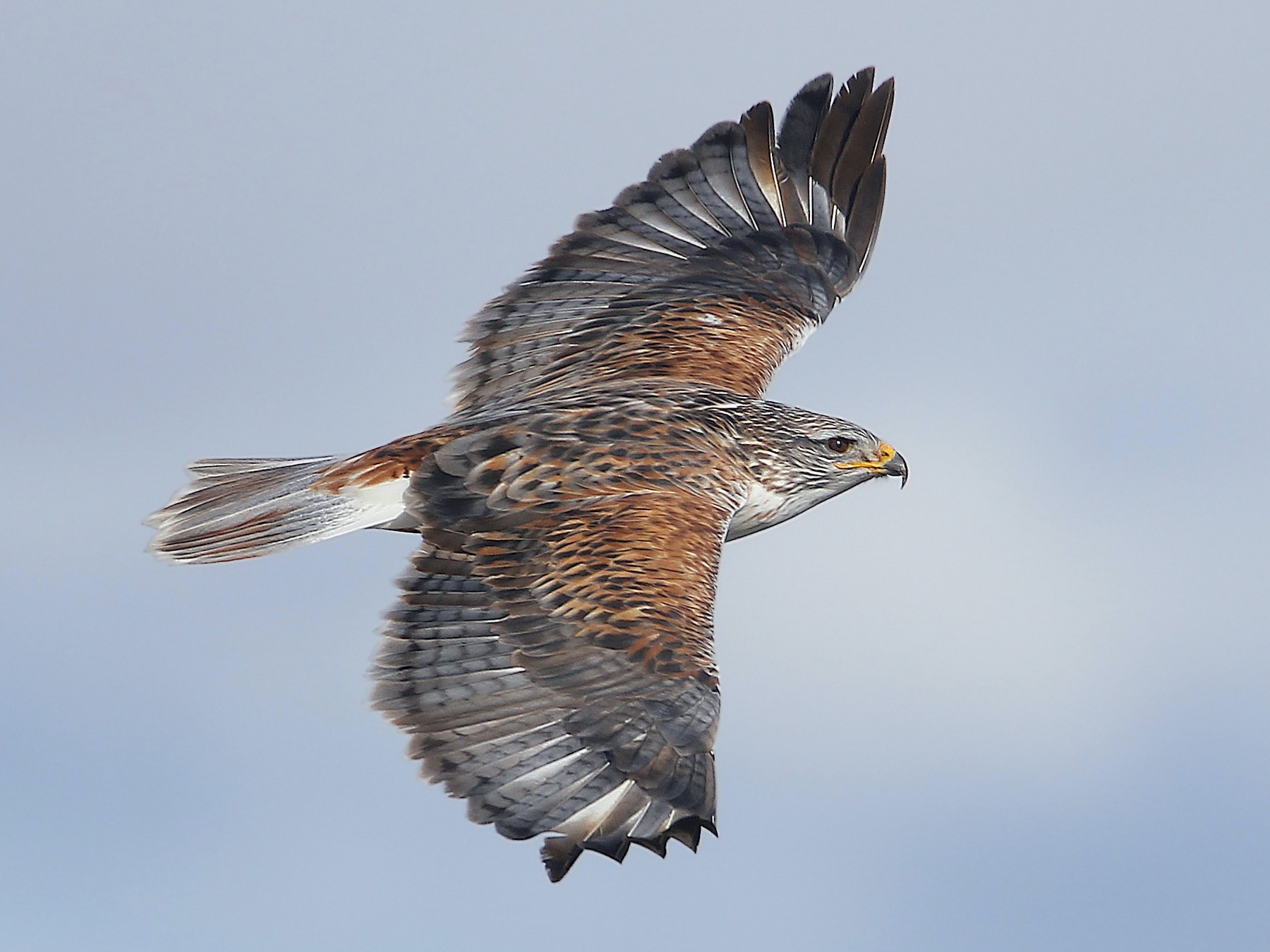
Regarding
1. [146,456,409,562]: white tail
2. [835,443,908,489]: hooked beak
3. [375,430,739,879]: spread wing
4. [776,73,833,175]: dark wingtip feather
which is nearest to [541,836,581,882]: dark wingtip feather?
[375,430,739,879]: spread wing

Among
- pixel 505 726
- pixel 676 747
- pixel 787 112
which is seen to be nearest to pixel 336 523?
pixel 505 726

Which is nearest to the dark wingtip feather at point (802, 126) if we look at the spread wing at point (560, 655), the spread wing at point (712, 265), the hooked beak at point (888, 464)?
the spread wing at point (712, 265)

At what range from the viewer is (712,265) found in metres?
14.3

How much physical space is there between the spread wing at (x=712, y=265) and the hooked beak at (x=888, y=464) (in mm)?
1361

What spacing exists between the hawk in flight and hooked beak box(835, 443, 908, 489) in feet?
0.06

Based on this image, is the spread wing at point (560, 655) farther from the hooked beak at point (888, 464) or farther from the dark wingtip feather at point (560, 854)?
the hooked beak at point (888, 464)

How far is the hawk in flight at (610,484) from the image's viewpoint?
923 centimetres

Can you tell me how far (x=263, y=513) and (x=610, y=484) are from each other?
2292 millimetres

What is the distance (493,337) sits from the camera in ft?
44.3

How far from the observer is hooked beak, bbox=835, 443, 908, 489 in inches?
468

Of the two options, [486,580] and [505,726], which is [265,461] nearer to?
[486,580]

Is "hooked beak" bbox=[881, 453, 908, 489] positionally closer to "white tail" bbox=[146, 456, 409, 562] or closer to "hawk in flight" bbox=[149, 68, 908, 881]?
"hawk in flight" bbox=[149, 68, 908, 881]

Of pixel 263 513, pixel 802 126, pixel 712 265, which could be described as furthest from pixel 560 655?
pixel 802 126

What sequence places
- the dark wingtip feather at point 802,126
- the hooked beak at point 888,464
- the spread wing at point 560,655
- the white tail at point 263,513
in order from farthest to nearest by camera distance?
1. the dark wingtip feather at point 802,126
2. the hooked beak at point 888,464
3. the white tail at point 263,513
4. the spread wing at point 560,655
